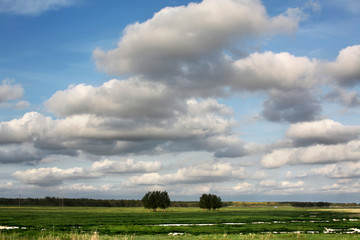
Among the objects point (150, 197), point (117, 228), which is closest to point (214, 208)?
point (150, 197)

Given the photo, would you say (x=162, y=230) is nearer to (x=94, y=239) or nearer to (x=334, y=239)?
(x=334, y=239)

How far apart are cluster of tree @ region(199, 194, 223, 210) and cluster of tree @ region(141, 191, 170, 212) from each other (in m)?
24.0

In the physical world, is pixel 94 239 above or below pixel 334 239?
above

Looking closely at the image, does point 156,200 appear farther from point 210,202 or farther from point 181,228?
point 181,228

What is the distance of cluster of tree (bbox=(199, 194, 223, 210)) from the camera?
177625mm

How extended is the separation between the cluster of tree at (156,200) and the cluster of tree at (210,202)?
24.0 m

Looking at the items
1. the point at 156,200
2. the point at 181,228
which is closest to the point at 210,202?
the point at 156,200

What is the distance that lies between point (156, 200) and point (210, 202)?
31451 millimetres

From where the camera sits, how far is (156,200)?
162 m

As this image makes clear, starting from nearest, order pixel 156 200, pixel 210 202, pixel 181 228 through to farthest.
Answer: pixel 181 228
pixel 156 200
pixel 210 202

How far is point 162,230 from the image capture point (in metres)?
55.4

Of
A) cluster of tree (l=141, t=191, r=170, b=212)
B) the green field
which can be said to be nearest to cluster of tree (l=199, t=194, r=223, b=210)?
cluster of tree (l=141, t=191, r=170, b=212)

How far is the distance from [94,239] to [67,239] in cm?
935

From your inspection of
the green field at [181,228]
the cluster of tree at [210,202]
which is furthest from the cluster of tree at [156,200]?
the green field at [181,228]
